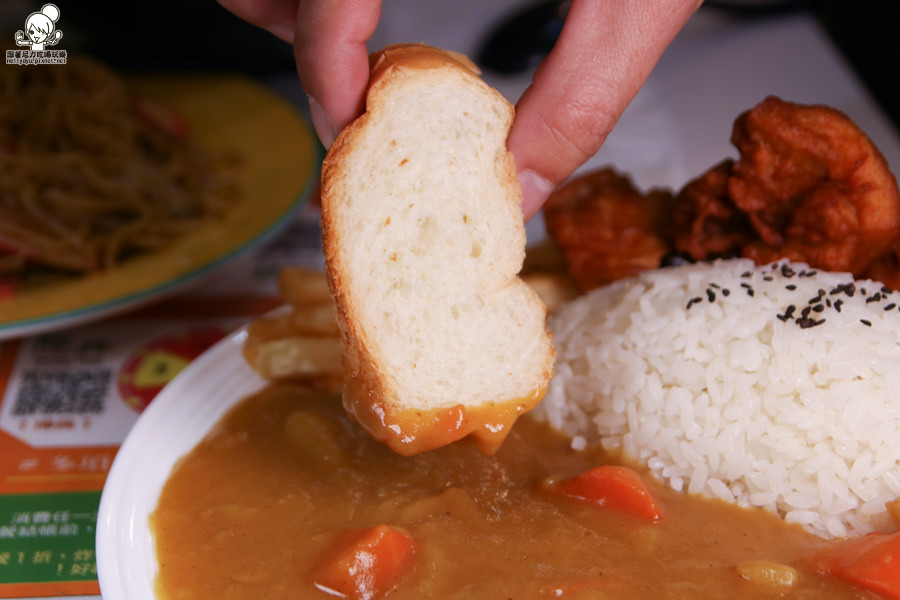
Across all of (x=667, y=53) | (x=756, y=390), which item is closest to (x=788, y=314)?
(x=756, y=390)

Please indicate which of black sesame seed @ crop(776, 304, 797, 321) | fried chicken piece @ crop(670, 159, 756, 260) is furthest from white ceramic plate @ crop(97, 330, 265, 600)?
black sesame seed @ crop(776, 304, 797, 321)

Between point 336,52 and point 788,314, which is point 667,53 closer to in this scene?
point 788,314

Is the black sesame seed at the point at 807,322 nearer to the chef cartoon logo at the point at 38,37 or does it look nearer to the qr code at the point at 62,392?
the qr code at the point at 62,392

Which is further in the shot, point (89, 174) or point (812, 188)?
point (89, 174)

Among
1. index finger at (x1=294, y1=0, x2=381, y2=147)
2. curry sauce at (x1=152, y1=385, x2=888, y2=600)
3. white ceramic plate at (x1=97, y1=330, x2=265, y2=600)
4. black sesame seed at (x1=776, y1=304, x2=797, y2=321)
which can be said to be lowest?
white ceramic plate at (x1=97, y1=330, x2=265, y2=600)

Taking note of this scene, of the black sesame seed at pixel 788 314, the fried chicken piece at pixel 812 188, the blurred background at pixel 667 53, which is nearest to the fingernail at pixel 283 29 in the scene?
the fried chicken piece at pixel 812 188

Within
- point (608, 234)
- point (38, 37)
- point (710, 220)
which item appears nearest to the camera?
point (710, 220)

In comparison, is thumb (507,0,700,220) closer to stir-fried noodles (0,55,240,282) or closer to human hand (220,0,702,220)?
human hand (220,0,702,220)
